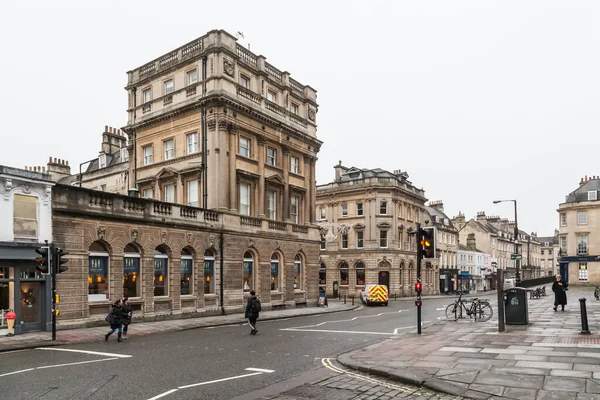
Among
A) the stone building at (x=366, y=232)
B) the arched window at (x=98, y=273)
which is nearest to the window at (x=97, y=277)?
the arched window at (x=98, y=273)

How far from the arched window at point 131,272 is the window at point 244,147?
10.1 meters

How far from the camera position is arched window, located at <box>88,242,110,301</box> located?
21.7 m

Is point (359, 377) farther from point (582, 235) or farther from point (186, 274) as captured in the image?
point (582, 235)

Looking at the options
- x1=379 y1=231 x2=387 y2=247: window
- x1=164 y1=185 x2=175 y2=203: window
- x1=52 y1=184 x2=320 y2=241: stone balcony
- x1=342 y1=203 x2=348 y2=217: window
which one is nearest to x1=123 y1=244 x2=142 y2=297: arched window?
x1=52 y1=184 x2=320 y2=241: stone balcony

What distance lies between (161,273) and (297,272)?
13.0m

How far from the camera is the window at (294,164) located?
3650 centimetres

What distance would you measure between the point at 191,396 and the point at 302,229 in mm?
27784

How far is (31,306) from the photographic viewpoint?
749 inches

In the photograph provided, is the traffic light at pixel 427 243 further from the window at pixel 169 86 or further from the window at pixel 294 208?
the window at pixel 169 86

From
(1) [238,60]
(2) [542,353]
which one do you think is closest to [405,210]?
(1) [238,60]

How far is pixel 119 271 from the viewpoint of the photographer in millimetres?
22625

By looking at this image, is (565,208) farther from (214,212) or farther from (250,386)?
(250,386)

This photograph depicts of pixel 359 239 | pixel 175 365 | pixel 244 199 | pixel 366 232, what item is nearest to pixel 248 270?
pixel 244 199

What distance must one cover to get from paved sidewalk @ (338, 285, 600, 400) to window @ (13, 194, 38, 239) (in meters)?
13.8
